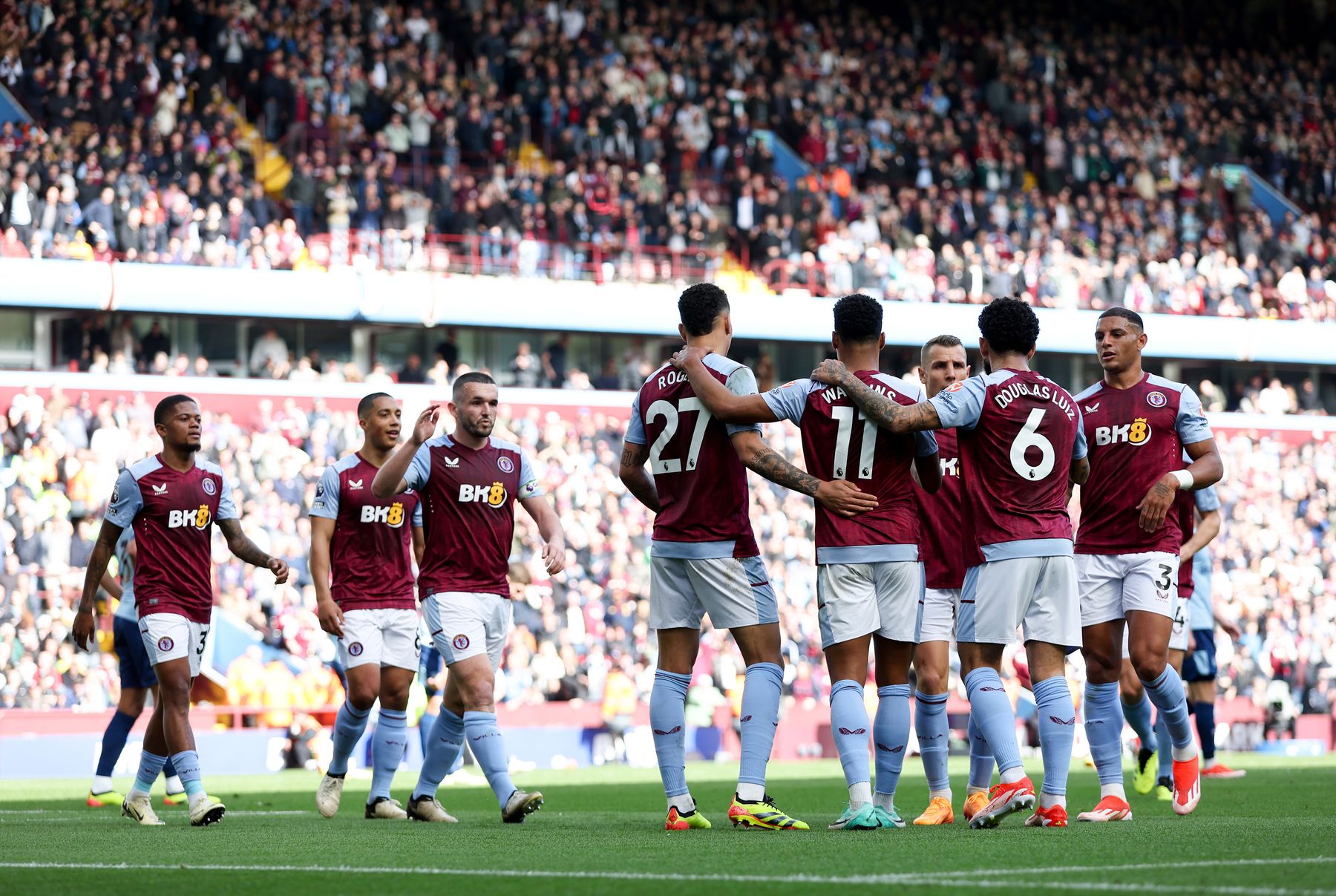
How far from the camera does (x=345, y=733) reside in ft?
36.0

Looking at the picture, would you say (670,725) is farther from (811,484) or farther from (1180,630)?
(1180,630)

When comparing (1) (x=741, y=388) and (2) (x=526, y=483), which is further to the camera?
(2) (x=526, y=483)

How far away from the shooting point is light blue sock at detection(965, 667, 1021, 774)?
27.9ft

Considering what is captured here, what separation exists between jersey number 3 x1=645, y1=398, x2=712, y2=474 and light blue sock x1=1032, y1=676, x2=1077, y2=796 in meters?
1.98

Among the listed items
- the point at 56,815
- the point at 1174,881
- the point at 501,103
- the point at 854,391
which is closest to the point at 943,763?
the point at 854,391

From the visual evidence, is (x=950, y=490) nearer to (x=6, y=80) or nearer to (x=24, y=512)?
(x=24, y=512)

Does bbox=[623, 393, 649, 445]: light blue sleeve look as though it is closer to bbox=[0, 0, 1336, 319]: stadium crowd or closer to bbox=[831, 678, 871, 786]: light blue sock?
bbox=[831, 678, 871, 786]: light blue sock

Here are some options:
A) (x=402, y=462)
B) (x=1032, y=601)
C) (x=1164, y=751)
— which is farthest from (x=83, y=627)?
(x=1164, y=751)

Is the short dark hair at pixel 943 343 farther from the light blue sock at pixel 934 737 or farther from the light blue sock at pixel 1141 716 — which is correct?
the light blue sock at pixel 1141 716

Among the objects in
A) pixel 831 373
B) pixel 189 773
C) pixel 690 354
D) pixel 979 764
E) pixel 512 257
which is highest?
pixel 512 257

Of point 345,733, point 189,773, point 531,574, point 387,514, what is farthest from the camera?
point 531,574

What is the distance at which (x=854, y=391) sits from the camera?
27.4ft

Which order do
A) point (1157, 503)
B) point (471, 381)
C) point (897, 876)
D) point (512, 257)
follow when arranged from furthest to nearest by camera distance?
point (512, 257) → point (471, 381) → point (1157, 503) → point (897, 876)

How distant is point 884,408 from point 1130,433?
1.72m
